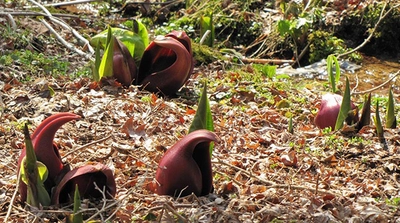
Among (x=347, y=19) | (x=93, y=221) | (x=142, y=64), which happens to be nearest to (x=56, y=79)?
(x=142, y=64)

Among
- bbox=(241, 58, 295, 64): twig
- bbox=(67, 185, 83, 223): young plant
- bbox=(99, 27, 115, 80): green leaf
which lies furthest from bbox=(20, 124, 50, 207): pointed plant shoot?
bbox=(241, 58, 295, 64): twig

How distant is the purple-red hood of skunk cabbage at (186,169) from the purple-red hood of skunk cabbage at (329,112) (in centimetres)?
140

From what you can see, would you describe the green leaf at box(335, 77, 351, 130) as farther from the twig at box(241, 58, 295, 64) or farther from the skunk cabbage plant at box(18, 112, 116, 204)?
the twig at box(241, 58, 295, 64)

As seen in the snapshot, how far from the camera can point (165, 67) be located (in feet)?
17.2

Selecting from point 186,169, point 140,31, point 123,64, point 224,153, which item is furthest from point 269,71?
point 186,169

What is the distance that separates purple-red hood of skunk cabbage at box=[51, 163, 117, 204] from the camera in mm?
3213

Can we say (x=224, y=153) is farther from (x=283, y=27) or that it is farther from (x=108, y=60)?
(x=283, y=27)

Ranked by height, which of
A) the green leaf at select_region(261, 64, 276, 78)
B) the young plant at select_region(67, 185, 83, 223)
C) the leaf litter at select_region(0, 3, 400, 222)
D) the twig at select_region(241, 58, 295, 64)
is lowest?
the twig at select_region(241, 58, 295, 64)

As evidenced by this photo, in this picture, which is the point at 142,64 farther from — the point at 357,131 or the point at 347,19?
the point at 347,19

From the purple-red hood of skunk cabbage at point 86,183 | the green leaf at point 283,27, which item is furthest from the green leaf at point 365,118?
the green leaf at point 283,27

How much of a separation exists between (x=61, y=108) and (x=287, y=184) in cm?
177

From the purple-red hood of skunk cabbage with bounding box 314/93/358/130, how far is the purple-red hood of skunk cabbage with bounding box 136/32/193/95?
3.51 ft

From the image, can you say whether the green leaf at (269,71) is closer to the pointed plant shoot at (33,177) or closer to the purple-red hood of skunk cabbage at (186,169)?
the purple-red hood of skunk cabbage at (186,169)

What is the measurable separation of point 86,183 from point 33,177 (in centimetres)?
28
